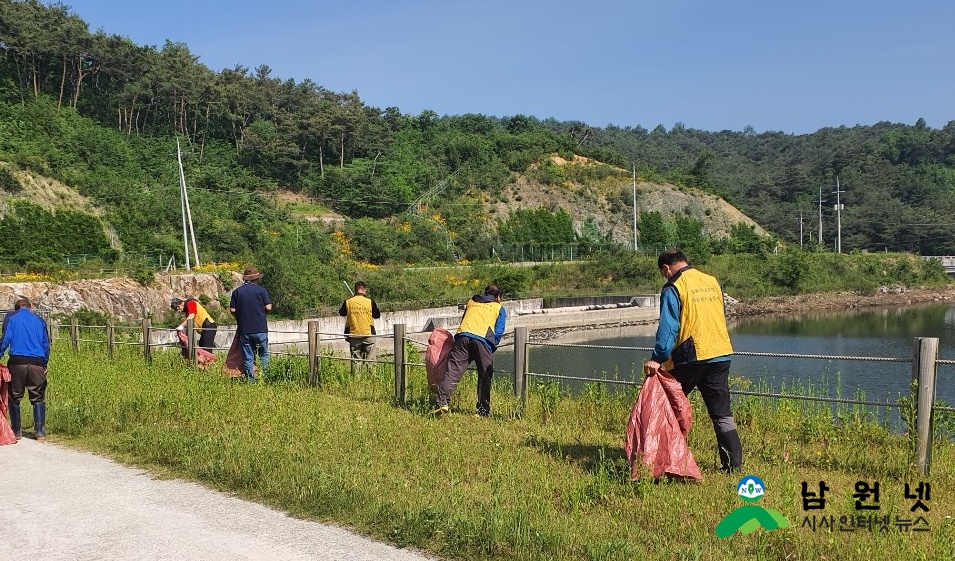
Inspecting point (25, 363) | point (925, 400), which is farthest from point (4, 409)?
point (925, 400)

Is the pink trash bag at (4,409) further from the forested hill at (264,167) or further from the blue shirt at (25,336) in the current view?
the forested hill at (264,167)

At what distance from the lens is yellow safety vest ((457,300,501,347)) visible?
859 cm

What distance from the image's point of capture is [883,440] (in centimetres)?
720

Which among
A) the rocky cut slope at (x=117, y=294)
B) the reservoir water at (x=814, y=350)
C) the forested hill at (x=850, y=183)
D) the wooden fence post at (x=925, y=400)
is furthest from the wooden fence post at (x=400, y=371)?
the forested hill at (x=850, y=183)

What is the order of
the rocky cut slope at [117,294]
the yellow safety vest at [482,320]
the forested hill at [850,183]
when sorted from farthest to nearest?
the forested hill at [850,183], the rocky cut slope at [117,294], the yellow safety vest at [482,320]

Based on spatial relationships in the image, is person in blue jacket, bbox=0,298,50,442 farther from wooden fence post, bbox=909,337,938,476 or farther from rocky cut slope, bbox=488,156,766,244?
rocky cut slope, bbox=488,156,766,244

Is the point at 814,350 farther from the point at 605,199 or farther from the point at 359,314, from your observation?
the point at 605,199

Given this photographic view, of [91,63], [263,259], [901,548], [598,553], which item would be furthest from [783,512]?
[91,63]

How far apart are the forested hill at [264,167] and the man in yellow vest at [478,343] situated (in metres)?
29.4

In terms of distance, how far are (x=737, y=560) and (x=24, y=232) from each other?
38.7 metres

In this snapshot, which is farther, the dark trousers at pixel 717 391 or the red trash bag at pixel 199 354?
the red trash bag at pixel 199 354

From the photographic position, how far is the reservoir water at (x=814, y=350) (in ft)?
67.7

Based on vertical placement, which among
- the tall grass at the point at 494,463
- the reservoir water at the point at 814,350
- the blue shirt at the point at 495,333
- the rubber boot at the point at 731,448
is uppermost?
the blue shirt at the point at 495,333

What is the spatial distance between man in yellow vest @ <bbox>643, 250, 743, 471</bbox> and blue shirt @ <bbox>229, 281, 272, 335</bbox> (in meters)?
6.83
